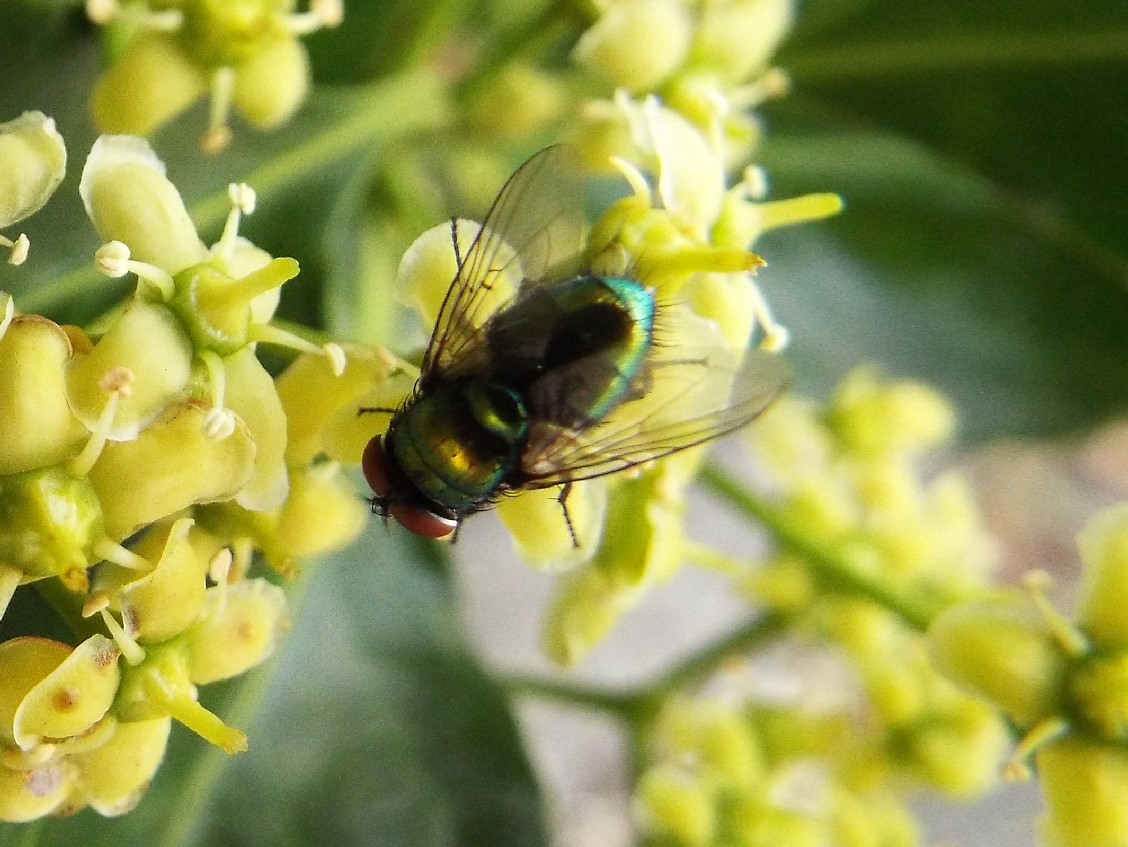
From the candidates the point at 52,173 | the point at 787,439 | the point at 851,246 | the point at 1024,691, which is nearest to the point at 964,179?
the point at 851,246

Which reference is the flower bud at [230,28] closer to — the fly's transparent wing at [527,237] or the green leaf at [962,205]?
the fly's transparent wing at [527,237]

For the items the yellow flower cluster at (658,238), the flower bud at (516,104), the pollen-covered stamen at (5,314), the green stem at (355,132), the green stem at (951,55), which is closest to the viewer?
the pollen-covered stamen at (5,314)

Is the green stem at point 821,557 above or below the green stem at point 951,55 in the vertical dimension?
below

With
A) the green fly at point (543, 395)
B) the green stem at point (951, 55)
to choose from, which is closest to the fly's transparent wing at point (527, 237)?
the green fly at point (543, 395)

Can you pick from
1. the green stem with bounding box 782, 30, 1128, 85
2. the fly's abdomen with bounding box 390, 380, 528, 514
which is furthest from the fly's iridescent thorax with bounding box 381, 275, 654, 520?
the green stem with bounding box 782, 30, 1128, 85

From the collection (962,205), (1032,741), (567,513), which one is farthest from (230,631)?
(962,205)

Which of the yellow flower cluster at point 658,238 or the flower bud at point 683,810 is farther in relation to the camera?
the flower bud at point 683,810

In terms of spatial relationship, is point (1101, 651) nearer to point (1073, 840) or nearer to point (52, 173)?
point (1073, 840)
